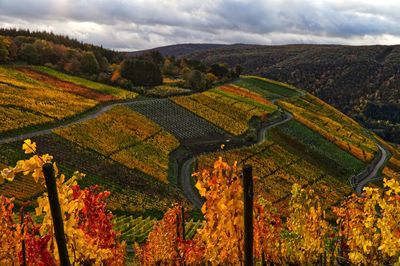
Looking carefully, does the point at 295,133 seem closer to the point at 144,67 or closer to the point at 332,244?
the point at 144,67

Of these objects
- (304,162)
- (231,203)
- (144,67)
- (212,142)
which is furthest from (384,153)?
(231,203)

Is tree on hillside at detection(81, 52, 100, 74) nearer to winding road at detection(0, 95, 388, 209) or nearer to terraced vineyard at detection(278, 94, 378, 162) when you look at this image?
winding road at detection(0, 95, 388, 209)

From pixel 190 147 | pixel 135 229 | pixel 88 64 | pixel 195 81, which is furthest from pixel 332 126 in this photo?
pixel 135 229

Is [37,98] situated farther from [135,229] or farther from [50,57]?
[135,229]

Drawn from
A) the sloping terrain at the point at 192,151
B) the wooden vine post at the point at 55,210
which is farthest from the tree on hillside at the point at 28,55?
the wooden vine post at the point at 55,210

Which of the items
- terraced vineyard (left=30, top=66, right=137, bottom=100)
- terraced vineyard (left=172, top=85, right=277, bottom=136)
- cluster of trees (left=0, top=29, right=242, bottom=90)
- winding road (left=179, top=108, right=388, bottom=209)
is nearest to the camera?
winding road (left=179, top=108, right=388, bottom=209)

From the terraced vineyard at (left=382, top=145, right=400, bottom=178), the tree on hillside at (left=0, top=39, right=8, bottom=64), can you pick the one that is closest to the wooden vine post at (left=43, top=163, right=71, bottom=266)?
the terraced vineyard at (left=382, top=145, right=400, bottom=178)

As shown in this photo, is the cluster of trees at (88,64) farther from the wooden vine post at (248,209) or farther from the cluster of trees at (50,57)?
the wooden vine post at (248,209)
